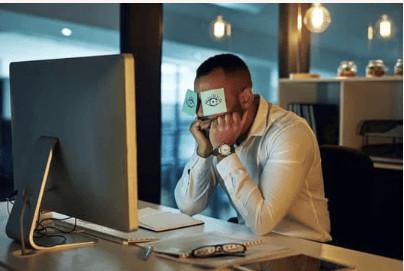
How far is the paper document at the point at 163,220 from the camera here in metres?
1.89

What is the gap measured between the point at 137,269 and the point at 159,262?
0.25 ft

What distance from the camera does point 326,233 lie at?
207 cm

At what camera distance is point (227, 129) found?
212 centimetres

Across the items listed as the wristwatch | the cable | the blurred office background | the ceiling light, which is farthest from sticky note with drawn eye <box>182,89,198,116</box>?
the ceiling light

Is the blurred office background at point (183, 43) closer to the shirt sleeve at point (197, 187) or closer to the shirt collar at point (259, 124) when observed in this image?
the shirt sleeve at point (197, 187)

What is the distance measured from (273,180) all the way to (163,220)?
38 cm

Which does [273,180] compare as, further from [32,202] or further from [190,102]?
[32,202]

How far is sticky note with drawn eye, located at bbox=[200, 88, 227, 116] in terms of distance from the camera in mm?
1952

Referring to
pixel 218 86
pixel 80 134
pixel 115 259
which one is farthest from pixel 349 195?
pixel 80 134

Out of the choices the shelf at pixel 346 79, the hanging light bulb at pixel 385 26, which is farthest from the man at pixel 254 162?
the hanging light bulb at pixel 385 26

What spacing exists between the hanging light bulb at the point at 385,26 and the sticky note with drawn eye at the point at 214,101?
7.35ft

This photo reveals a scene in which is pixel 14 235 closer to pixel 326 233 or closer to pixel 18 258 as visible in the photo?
pixel 18 258

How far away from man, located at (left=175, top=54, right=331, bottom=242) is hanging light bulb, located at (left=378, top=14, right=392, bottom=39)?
1950mm

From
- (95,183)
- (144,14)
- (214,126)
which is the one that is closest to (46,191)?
(95,183)
